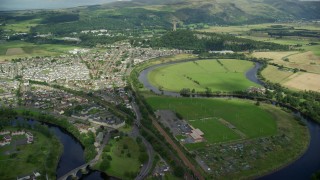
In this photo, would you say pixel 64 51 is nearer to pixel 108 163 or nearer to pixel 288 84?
pixel 288 84

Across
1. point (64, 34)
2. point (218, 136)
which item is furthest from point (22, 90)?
point (64, 34)

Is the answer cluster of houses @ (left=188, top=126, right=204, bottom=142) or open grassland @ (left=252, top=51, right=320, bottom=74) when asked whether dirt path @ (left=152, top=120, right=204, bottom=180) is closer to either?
cluster of houses @ (left=188, top=126, right=204, bottom=142)

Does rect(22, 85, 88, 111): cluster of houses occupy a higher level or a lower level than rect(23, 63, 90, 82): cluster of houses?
higher

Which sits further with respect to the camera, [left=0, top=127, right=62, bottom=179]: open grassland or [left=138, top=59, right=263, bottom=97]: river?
[left=138, top=59, right=263, bottom=97]: river

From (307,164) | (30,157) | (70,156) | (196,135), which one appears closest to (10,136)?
(30,157)

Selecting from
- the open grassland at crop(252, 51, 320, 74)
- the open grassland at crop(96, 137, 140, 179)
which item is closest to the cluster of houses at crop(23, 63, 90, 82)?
the open grassland at crop(96, 137, 140, 179)

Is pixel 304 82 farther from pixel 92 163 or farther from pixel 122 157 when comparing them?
pixel 92 163

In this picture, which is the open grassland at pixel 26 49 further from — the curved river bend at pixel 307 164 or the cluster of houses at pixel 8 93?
the curved river bend at pixel 307 164
